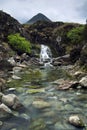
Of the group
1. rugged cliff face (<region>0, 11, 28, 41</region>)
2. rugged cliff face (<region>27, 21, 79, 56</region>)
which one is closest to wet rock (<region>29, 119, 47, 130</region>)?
rugged cliff face (<region>0, 11, 28, 41</region>)

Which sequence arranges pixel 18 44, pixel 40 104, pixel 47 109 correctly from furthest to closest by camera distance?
pixel 18 44 → pixel 40 104 → pixel 47 109

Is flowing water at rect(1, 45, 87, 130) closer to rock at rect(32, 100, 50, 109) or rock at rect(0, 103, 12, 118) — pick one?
rock at rect(32, 100, 50, 109)

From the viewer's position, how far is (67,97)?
78.8 ft

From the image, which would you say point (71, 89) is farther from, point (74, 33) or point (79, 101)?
→ point (74, 33)

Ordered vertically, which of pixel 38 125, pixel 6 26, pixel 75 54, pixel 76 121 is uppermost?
pixel 6 26

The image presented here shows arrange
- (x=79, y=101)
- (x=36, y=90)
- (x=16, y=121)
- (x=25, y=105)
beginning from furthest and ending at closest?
(x=36, y=90) → (x=79, y=101) → (x=25, y=105) → (x=16, y=121)

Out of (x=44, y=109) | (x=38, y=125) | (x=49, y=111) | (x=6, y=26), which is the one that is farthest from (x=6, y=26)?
(x=38, y=125)

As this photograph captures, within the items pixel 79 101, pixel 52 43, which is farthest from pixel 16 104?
pixel 52 43

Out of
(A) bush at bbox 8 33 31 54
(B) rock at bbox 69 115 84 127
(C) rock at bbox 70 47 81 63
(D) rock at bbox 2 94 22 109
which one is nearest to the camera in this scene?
(B) rock at bbox 69 115 84 127

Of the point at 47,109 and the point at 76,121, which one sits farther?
the point at 47,109

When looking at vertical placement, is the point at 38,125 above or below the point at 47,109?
above

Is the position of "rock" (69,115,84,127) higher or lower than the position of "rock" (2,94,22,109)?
lower

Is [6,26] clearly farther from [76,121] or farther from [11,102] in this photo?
[76,121]

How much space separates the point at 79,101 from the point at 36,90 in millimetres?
6573
